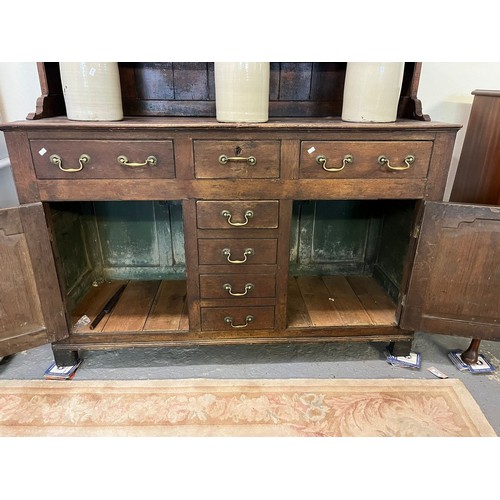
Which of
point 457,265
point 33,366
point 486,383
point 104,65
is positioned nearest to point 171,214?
point 104,65

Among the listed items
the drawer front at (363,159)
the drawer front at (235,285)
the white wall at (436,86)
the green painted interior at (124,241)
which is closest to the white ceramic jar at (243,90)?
the drawer front at (363,159)

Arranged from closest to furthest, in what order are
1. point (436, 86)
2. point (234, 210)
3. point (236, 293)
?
point (234, 210), point (236, 293), point (436, 86)

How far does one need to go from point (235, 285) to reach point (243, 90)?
63 centimetres

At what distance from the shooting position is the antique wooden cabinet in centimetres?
Result: 111

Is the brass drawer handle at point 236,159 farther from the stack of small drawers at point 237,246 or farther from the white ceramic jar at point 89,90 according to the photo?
the white ceramic jar at point 89,90

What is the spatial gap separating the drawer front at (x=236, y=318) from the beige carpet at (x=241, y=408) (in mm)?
194

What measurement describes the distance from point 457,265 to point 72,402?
4.46ft

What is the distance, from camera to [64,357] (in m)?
1.35

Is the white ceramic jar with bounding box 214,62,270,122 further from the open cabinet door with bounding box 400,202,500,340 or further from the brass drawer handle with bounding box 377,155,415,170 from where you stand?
the open cabinet door with bounding box 400,202,500,340

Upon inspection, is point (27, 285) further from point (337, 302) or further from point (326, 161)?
point (337, 302)

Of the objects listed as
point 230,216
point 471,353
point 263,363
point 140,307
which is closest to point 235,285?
point 230,216

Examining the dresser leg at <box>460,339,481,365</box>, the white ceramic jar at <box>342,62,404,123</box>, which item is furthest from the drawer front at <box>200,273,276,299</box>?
the dresser leg at <box>460,339,481,365</box>

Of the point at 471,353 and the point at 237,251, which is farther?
the point at 471,353

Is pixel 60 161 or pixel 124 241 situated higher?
pixel 60 161
